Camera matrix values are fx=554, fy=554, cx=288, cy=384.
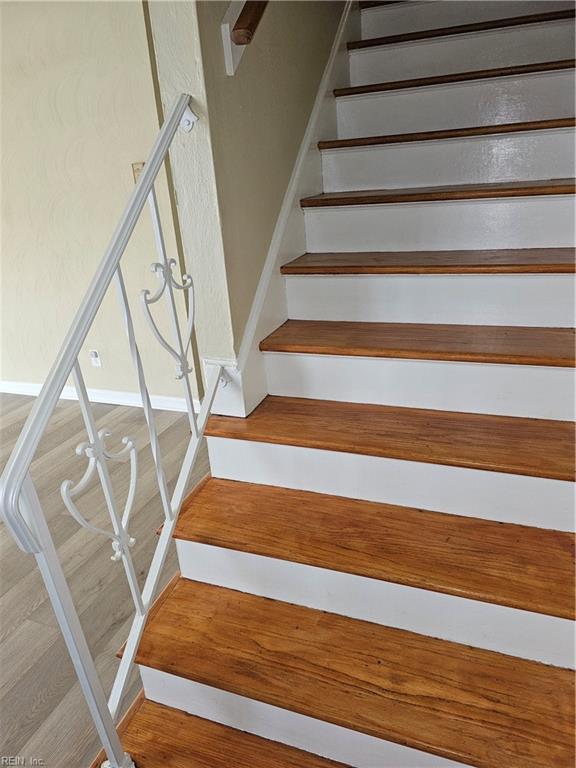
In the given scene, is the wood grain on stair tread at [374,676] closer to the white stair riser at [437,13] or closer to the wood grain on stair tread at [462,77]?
the wood grain on stair tread at [462,77]

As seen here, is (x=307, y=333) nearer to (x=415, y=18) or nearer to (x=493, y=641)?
(x=493, y=641)

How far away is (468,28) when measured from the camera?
217 cm

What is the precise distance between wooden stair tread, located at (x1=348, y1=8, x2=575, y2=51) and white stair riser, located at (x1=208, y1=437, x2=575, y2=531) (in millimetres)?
1807

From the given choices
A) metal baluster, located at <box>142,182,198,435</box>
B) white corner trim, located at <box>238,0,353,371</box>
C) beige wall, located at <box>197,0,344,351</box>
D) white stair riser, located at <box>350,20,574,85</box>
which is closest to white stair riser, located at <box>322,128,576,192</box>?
white corner trim, located at <box>238,0,353,371</box>

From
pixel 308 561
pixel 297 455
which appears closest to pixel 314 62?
pixel 297 455

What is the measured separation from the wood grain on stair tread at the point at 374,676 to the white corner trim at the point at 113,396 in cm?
193

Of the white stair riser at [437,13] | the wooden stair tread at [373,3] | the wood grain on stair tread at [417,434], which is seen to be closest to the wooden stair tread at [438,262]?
the wood grain on stair tread at [417,434]

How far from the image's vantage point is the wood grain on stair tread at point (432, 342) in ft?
4.71

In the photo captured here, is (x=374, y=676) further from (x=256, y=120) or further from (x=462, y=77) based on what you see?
(x=462, y=77)

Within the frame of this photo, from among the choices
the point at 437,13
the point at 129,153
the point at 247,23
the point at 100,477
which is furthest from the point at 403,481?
the point at 129,153

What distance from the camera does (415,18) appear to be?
247cm

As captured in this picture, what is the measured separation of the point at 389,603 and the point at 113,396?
2.69m

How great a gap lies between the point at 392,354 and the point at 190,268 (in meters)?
0.61

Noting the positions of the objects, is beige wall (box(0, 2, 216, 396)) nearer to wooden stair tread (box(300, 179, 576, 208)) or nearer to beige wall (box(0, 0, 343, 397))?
beige wall (box(0, 0, 343, 397))
